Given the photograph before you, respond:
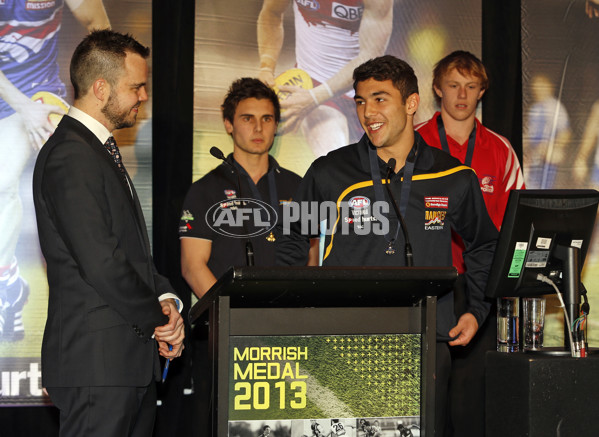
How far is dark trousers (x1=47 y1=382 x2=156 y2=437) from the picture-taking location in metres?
2.48

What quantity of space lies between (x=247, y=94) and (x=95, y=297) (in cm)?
202

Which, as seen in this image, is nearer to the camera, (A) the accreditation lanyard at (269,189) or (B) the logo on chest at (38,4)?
(A) the accreditation lanyard at (269,189)

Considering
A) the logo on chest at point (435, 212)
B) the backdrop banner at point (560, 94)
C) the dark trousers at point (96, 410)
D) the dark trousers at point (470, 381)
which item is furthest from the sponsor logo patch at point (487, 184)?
the dark trousers at point (96, 410)

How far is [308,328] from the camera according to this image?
7.37 feet

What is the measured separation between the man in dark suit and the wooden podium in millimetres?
362

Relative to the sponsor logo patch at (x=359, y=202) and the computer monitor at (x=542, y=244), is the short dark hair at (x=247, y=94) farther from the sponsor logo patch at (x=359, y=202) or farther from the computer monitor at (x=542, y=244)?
the computer monitor at (x=542, y=244)

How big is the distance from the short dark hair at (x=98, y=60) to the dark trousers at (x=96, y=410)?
3.37ft

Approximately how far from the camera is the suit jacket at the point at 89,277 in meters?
2.47

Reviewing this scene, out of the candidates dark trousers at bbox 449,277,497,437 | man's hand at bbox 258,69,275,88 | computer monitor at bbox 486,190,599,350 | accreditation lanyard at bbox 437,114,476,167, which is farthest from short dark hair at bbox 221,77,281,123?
computer monitor at bbox 486,190,599,350

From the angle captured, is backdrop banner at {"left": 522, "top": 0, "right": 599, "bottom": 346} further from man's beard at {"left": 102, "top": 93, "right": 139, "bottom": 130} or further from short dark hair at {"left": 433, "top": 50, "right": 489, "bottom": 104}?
man's beard at {"left": 102, "top": 93, "right": 139, "bottom": 130}

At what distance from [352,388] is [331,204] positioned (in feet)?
3.54

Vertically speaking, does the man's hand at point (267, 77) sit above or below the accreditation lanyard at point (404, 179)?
above

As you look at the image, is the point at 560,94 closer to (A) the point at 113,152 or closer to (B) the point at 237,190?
(B) the point at 237,190

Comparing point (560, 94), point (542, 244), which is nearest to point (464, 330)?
point (542, 244)
